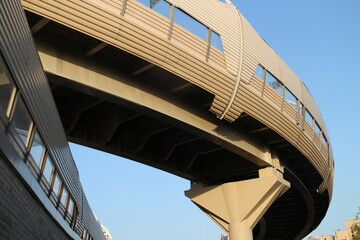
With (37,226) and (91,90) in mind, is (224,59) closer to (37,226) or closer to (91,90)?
(91,90)

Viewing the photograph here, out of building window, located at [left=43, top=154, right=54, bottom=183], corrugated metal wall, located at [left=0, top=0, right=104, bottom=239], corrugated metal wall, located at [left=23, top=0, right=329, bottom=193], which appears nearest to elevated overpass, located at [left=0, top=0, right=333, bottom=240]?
corrugated metal wall, located at [left=23, top=0, right=329, bottom=193]

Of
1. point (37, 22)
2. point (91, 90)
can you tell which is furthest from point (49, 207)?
point (37, 22)

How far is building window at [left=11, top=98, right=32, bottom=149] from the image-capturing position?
7022mm

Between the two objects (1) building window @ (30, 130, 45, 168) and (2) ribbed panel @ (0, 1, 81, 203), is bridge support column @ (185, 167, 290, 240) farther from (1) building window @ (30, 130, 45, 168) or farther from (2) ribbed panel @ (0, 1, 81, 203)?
(1) building window @ (30, 130, 45, 168)

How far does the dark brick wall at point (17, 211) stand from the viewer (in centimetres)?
618

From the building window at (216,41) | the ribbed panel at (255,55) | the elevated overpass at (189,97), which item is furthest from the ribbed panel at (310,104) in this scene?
the building window at (216,41)

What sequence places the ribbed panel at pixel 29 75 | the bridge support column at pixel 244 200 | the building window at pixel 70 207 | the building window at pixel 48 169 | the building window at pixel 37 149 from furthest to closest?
the bridge support column at pixel 244 200, the building window at pixel 70 207, the building window at pixel 48 169, the building window at pixel 37 149, the ribbed panel at pixel 29 75

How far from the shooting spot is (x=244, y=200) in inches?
851

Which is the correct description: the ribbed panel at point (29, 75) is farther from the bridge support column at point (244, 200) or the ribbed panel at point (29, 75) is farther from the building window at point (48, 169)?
the bridge support column at point (244, 200)

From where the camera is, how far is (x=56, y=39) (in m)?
12.2

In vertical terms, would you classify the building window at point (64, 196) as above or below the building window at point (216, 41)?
below

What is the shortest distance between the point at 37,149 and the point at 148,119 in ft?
31.8

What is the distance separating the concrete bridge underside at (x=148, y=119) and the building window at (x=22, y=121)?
4103mm

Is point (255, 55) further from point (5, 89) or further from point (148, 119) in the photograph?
point (5, 89)
